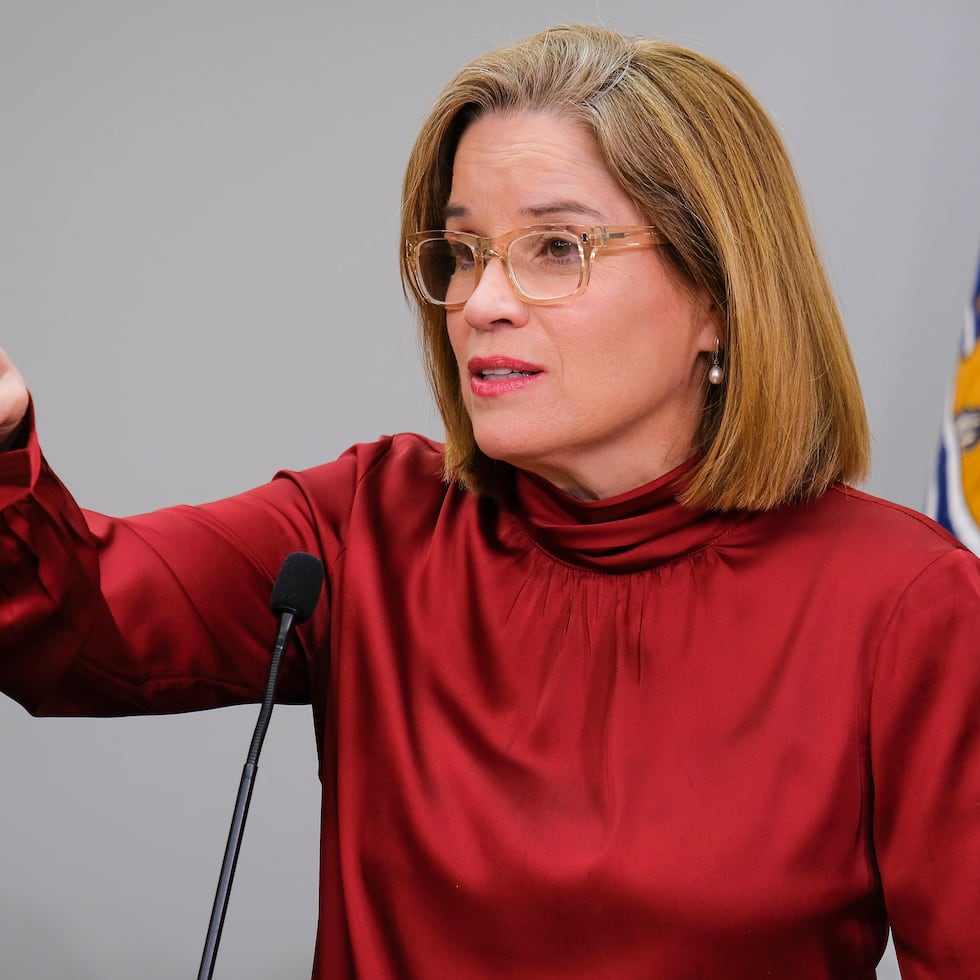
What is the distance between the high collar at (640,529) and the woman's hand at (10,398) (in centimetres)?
57

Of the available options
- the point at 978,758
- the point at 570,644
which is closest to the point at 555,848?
the point at 570,644

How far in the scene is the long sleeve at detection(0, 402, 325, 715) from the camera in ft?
3.94

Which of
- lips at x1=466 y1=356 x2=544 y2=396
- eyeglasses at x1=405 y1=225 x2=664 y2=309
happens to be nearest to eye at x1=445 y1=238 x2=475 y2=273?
eyeglasses at x1=405 y1=225 x2=664 y2=309

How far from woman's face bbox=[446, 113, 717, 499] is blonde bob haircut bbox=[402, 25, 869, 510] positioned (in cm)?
3

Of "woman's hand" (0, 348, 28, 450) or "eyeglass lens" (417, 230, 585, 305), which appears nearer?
"woman's hand" (0, 348, 28, 450)

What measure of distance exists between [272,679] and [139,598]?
239 millimetres

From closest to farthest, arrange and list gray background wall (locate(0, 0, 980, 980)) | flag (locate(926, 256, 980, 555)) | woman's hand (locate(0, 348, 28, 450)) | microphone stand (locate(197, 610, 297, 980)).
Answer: microphone stand (locate(197, 610, 297, 980)) < woman's hand (locate(0, 348, 28, 450)) < flag (locate(926, 256, 980, 555)) < gray background wall (locate(0, 0, 980, 980))

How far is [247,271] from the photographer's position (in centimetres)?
235

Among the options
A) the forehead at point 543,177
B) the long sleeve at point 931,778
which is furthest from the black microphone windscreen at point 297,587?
the long sleeve at point 931,778

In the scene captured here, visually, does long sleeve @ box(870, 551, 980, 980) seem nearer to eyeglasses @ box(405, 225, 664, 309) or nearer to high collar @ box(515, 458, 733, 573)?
high collar @ box(515, 458, 733, 573)

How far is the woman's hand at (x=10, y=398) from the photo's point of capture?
114 centimetres

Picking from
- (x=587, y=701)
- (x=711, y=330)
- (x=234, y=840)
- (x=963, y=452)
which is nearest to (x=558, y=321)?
(x=711, y=330)

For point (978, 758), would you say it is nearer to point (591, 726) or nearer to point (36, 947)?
point (591, 726)

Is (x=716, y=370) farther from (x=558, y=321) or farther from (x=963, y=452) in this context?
(x=963, y=452)
